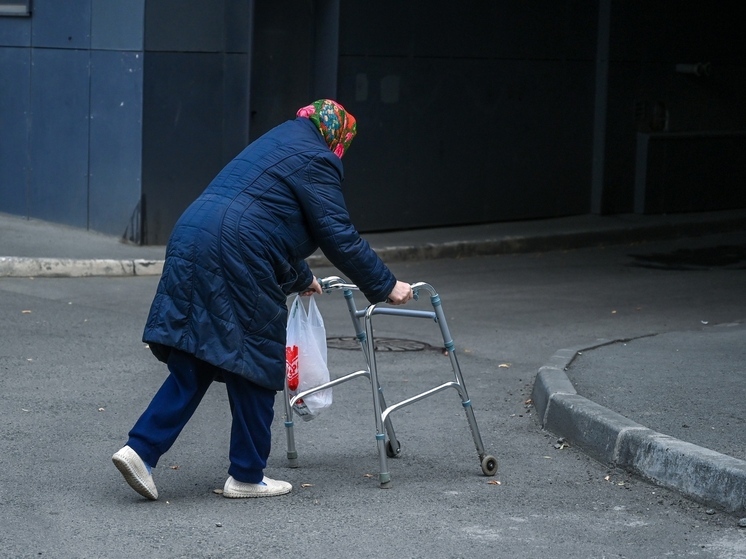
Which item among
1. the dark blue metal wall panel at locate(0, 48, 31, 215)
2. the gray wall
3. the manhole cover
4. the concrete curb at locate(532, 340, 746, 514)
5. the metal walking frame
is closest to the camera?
the concrete curb at locate(532, 340, 746, 514)

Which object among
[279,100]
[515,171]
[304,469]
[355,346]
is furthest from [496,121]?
[304,469]

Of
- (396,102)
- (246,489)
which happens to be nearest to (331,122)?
(246,489)

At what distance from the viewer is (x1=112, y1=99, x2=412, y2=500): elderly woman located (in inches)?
198

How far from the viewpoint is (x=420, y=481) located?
5.64 m

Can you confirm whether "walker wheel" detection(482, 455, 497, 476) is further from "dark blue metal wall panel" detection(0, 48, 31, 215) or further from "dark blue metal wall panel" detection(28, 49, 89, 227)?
"dark blue metal wall panel" detection(0, 48, 31, 215)

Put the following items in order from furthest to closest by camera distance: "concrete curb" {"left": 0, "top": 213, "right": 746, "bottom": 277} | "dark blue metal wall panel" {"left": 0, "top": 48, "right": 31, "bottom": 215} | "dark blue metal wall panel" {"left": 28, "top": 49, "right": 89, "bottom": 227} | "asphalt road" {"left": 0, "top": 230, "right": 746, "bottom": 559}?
"dark blue metal wall panel" {"left": 0, "top": 48, "right": 31, "bottom": 215} < "dark blue metal wall panel" {"left": 28, "top": 49, "right": 89, "bottom": 227} < "concrete curb" {"left": 0, "top": 213, "right": 746, "bottom": 277} < "asphalt road" {"left": 0, "top": 230, "right": 746, "bottom": 559}

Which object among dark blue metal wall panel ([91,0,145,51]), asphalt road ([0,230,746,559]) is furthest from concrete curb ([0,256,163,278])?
dark blue metal wall panel ([91,0,145,51])

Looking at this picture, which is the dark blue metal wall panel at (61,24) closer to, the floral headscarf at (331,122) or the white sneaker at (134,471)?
the floral headscarf at (331,122)

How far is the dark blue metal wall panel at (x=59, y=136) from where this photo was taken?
42.6ft

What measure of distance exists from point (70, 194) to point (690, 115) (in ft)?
29.8

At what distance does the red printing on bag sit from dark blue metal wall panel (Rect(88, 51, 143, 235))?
7212mm

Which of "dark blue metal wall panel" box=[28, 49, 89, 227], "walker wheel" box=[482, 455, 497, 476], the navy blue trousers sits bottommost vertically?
"walker wheel" box=[482, 455, 497, 476]

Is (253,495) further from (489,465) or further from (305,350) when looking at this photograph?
(489,465)

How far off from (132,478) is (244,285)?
0.90 metres
